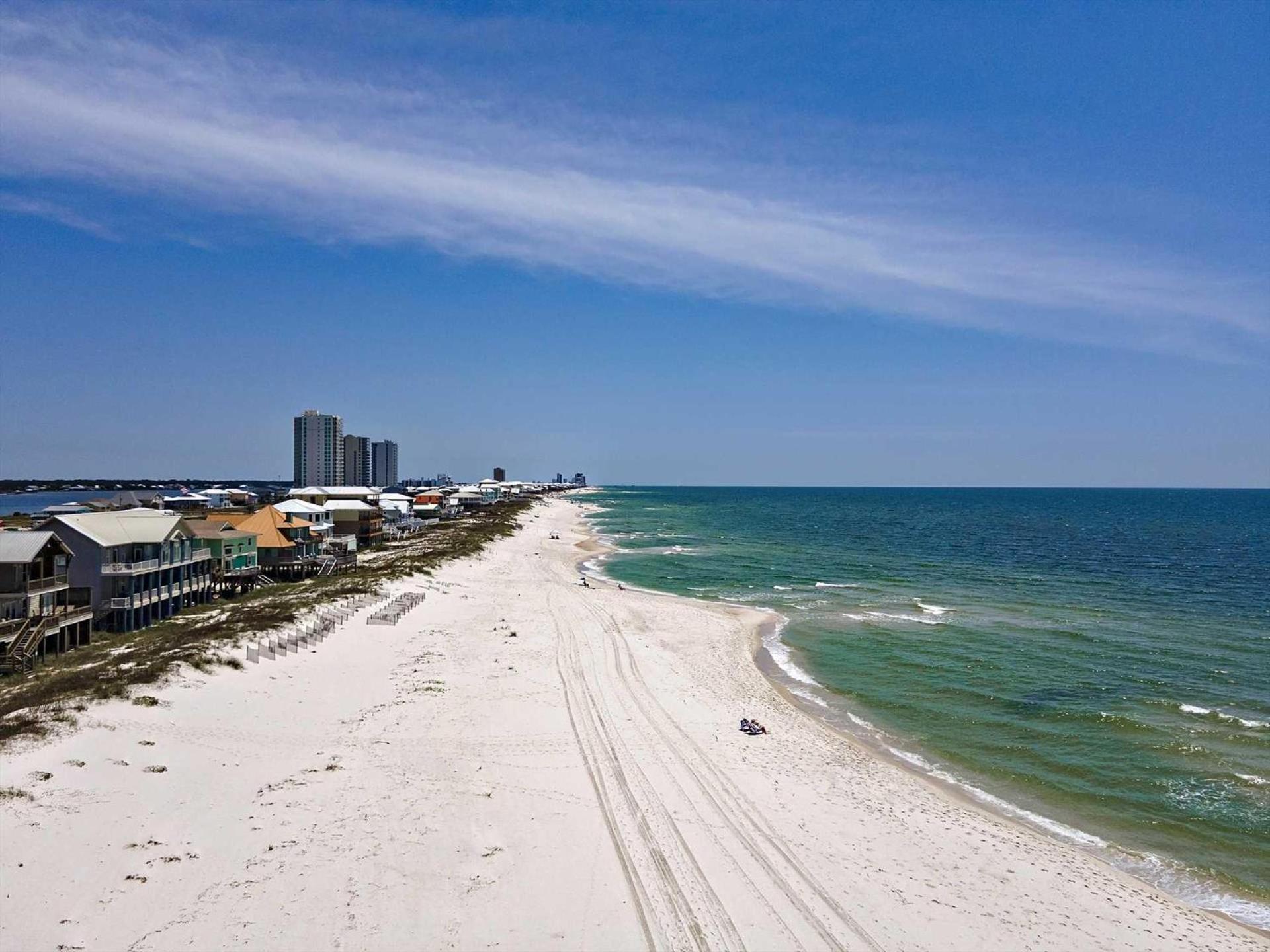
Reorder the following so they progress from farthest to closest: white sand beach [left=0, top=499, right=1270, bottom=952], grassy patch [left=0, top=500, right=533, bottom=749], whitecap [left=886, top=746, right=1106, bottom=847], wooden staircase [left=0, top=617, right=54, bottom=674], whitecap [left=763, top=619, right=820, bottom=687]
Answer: whitecap [left=763, top=619, right=820, bottom=687]
wooden staircase [left=0, top=617, right=54, bottom=674]
grassy patch [left=0, top=500, right=533, bottom=749]
whitecap [left=886, top=746, right=1106, bottom=847]
white sand beach [left=0, top=499, right=1270, bottom=952]

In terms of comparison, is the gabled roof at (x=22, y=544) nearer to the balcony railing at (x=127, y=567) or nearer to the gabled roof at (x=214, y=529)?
the balcony railing at (x=127, y=567)

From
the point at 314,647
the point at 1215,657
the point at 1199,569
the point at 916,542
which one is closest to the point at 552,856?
the point at 314,647

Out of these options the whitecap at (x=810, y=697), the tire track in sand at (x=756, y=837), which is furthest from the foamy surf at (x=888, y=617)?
the tire track in sand at (x=756, y=837)

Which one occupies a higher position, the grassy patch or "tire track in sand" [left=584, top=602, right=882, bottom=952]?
the grassy patch

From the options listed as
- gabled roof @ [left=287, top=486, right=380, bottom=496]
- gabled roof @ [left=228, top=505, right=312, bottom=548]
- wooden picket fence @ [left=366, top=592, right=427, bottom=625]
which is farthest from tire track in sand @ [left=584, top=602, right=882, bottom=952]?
gabled roof @ [left=287, top=486, right=380, bottom=496]

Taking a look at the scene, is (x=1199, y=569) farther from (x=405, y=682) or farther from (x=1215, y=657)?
(x=405, y=682)

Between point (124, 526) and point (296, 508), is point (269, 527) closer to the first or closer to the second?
point (296, 508)

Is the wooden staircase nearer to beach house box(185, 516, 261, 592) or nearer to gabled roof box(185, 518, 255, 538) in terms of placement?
gabled roof box(185, 518, 255, 538)
